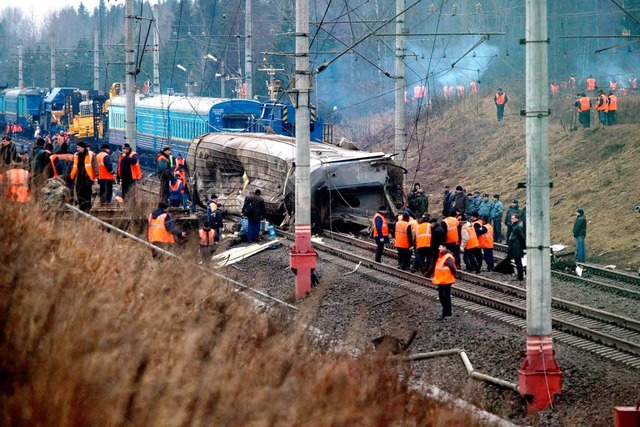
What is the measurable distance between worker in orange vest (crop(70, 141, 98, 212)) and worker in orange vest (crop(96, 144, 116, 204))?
125cm

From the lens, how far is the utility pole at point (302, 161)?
16.7 meters

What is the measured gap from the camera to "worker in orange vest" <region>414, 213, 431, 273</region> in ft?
61.5

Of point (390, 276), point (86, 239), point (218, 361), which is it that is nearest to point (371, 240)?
point (390, 276)

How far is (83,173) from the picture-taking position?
1778 centimetres

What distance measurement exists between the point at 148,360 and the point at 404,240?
45.0ft

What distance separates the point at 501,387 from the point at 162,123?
28.8 metres

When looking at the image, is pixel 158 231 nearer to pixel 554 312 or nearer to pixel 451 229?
pixel 451 229

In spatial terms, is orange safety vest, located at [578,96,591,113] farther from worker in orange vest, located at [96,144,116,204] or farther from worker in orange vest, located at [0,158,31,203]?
worker in orange vest, located at [0,158,31,203]

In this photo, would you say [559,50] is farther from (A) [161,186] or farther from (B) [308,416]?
(B) [308,416]

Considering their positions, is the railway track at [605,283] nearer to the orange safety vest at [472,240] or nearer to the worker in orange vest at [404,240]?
the orange safety vest at [472,240]

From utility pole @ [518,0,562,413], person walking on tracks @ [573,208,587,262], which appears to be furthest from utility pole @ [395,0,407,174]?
utility pole @ [518,0,562,413]

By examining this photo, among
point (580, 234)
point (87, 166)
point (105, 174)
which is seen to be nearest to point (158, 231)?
point (87, 166)

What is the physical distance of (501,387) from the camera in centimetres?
1170

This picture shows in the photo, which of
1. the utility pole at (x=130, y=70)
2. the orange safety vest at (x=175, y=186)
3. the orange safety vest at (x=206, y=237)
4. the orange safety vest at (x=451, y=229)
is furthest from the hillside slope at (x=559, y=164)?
the utility pole at (x=130, y=70)
